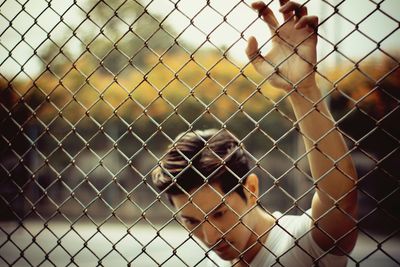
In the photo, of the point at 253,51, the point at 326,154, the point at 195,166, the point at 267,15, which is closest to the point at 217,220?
the point at 195,166

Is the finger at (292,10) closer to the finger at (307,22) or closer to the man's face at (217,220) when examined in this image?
the finger at (307,22)

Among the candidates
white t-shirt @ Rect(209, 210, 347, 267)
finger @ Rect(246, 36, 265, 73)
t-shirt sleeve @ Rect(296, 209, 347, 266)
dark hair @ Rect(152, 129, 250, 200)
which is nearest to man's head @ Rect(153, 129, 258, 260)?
dark hair @ Rect(152, 129, 250, 200)

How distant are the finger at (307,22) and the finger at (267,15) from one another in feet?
0.35

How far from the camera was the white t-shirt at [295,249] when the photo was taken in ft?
4.83

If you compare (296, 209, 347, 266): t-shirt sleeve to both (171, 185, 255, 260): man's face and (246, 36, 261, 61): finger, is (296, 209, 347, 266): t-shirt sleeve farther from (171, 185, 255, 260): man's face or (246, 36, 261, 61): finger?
(246, 36, 261, 61): finger

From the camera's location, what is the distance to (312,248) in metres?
1.52

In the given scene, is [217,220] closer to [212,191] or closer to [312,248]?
[212,191]

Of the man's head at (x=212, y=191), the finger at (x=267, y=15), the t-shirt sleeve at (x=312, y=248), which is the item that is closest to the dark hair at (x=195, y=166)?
the man's head at (x=212, y=191)

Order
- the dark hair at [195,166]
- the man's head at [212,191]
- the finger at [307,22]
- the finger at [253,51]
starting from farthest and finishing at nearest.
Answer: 1. the dark hair at [195,166]
2. the man's head at [212,191]
3. the finger at [253,51]
4. the finger at [307,22]

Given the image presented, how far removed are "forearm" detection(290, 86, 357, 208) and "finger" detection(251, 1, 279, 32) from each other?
0.25 meters

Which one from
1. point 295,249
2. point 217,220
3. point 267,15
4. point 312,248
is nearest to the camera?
point 267,15

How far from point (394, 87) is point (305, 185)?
191 inches

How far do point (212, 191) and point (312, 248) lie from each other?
1.87 feet

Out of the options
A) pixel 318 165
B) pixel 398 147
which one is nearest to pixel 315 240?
pixel 318 165
